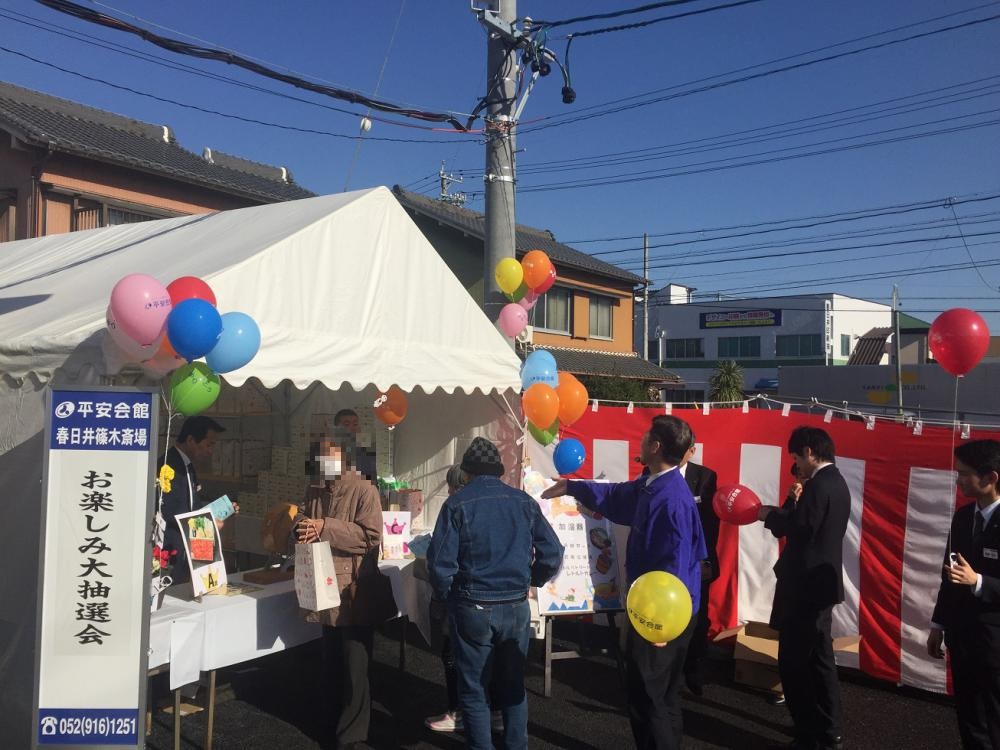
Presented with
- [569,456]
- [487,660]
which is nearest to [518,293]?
[569,456]

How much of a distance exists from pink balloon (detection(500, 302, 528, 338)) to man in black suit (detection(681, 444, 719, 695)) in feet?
5.86

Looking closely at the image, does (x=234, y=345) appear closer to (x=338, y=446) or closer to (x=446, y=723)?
(x=338, y=446)

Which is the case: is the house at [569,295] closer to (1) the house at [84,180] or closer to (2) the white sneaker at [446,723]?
(1) the house at [84,180]

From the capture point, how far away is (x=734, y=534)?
5.45 meters

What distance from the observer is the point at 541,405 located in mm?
5043

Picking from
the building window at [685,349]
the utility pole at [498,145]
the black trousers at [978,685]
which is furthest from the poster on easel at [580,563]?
the building window at [685,349]

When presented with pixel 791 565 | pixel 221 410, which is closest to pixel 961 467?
pixel 791 565

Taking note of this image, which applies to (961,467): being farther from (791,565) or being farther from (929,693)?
(929,693)

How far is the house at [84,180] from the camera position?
39.4 ft

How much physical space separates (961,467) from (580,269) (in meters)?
18.7

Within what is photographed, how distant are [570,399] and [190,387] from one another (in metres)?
2.65

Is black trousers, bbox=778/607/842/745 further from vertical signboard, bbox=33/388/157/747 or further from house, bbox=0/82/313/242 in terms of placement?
house, bbox=0/82/313/242

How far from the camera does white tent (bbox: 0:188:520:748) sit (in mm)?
3598

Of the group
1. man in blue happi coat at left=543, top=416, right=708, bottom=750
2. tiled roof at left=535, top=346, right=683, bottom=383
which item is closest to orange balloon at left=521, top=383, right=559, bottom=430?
man in blue happi coat at left=543, top=416, right=708, bottom=750
